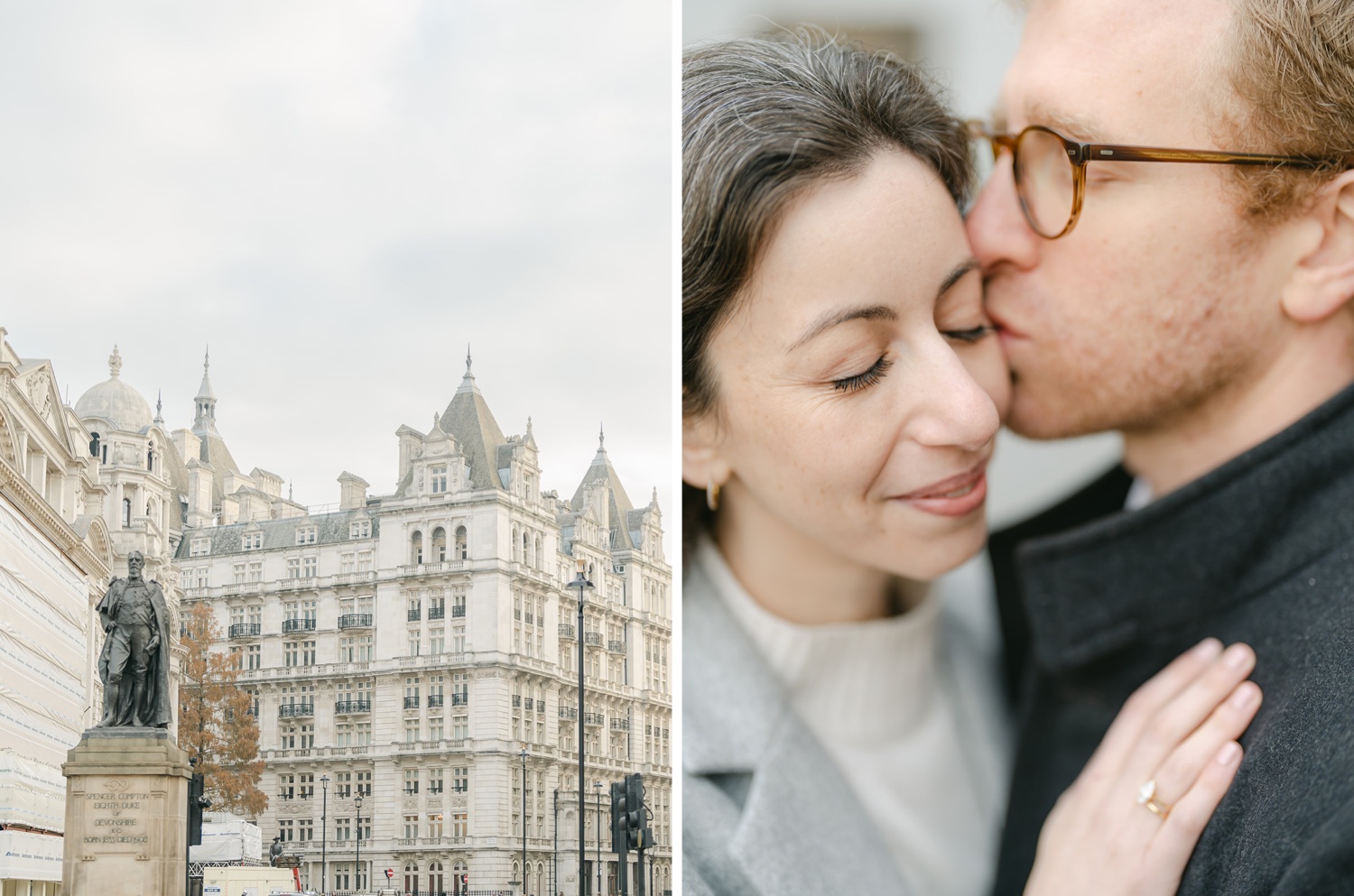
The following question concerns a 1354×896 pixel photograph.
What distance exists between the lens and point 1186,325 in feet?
5.75

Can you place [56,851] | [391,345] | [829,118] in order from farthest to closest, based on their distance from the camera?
[391,345] → [56,851] → [829,118]

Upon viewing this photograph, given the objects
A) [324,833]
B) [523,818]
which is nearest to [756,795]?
[324,833]

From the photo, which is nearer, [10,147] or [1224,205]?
[1224,205]

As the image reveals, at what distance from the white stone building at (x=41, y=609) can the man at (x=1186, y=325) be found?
4.95 meters

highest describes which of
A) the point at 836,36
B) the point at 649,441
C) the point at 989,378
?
the point at 649,441

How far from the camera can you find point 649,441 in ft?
26.3

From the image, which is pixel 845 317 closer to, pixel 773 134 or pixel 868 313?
pixel 868 313

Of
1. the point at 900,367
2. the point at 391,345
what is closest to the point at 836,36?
the point at 900,367

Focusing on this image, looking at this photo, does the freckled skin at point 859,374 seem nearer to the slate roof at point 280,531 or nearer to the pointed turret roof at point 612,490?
the pointed turret roof at point 612,490

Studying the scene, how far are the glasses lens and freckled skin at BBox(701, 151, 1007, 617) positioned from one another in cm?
13

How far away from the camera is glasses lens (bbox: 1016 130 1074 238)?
175cm

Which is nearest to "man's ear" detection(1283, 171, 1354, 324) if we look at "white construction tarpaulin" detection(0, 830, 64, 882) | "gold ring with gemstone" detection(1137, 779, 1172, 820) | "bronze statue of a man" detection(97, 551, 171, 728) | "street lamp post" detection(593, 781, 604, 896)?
"gold ring with gemstone" detection(1137, 779, 1172, 820)

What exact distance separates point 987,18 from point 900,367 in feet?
2.02

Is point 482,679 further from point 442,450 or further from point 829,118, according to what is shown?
point 829,118
